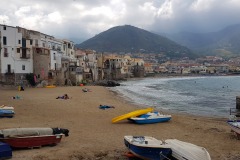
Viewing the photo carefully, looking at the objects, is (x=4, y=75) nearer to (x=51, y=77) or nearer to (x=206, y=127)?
(x=51, y=77)

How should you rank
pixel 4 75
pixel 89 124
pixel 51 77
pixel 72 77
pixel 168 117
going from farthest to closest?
pixel 72 77 < pixel 51 77 < pixel 4 75 < pixel 168 117 < pixel 89 124

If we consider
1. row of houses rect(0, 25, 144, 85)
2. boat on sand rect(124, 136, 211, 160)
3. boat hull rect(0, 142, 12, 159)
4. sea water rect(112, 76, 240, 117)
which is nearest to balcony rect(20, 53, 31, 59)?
row of houses rect(0, 25, 144, 85)

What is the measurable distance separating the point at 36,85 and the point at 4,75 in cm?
712

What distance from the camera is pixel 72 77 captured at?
68562 millimetres

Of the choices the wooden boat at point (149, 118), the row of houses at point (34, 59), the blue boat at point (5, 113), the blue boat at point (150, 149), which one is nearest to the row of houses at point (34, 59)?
the row of houses at point (34, 59)

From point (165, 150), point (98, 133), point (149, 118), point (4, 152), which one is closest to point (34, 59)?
point (149, 118)

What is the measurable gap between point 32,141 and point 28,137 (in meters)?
0.27

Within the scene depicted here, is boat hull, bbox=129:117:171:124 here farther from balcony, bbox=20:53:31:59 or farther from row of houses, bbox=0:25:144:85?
balcony, bbox=20:53:31:59

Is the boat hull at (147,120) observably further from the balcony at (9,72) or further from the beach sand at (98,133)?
the balcony at (9,72)

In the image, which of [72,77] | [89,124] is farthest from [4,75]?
[89,124]

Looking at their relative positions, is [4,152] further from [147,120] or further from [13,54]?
[13,54]

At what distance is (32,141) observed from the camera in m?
13.0

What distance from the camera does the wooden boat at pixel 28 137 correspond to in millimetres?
12562

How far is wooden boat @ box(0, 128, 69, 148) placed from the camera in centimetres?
1256
